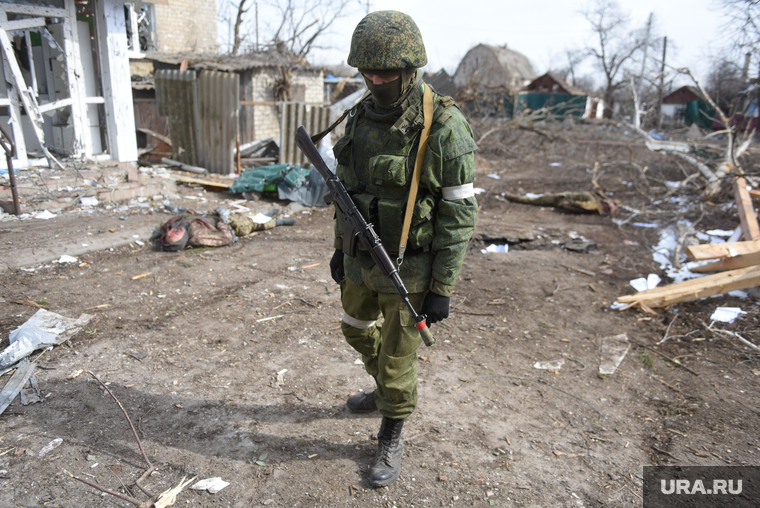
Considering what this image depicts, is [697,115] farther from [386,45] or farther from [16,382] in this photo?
[16,382]

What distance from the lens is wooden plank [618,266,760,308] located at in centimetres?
418

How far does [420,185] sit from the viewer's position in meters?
2.03

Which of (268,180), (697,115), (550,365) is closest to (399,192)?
(550,365)

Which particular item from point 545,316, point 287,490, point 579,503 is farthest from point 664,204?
point 287,490

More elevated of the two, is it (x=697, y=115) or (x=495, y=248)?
(x=697, y=115)

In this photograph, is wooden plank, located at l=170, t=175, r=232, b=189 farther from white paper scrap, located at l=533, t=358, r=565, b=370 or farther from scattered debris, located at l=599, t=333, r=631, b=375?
scattered debris, located at l=599, t=333, r=631, b=375

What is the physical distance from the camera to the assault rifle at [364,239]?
1998 millimetres

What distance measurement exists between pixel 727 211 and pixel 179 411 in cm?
741

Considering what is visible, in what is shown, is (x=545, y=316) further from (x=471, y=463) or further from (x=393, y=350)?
(x=393, y=350)

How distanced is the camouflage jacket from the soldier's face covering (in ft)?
0.13

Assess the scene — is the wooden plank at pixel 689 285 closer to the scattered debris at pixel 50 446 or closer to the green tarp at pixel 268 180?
the scattered debris at pixel 50 446

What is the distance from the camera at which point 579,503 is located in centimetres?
211

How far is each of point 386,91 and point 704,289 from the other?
12.4ft

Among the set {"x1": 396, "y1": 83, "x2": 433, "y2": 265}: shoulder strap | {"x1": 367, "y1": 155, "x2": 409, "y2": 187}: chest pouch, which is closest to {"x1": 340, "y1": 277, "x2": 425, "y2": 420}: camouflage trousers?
{"x1": 396, "y1": 83, "x2": 433, "y2": 265}: shoulder strap
